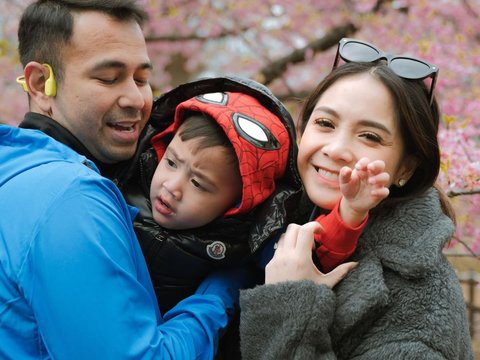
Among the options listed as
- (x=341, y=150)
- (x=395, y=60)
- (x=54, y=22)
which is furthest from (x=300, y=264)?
(x=54, y=22)

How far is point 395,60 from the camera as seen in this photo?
2266mm

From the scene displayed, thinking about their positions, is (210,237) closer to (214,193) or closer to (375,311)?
(214,193)

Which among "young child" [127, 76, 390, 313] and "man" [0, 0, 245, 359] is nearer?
"man" [0, 0, 245, 359]

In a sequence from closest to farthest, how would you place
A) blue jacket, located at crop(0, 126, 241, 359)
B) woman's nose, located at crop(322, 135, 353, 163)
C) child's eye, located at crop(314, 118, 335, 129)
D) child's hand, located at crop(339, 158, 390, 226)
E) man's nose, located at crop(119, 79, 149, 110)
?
1. blue jacket, located at crop(0, 126, 241, 359)
2. child's hand, located at crop(339, 158, 390, 226)
3. woman's nose, located at crop(322, 135, 353, 163)
4. child's eye, located at crop(314, 118, 335, 129)
5. man's nose, located at crop(119, 79, 149, 110)

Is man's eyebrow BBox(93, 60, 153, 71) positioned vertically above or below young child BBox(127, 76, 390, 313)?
above

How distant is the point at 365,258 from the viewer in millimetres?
2066

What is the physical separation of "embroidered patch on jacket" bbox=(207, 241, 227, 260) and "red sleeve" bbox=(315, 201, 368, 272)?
361 millimetres

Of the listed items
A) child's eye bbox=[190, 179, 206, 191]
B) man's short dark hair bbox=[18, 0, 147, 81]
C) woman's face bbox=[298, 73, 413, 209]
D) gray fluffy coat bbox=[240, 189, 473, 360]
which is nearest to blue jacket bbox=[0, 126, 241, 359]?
gray fluffy coat bbox=[240, 189, 473, 360]

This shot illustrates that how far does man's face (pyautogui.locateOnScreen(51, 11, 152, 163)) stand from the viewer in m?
2.26

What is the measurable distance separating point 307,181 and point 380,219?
0.30 meters

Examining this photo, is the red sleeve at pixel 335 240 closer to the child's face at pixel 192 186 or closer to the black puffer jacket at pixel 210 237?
the black puffer jacket at pixel 210 237

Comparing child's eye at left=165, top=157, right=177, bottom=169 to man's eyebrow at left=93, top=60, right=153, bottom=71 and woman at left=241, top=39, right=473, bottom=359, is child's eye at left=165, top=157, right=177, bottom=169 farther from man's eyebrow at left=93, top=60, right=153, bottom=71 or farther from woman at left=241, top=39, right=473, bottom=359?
woman at left=241, top=39, right=473, bottom=359

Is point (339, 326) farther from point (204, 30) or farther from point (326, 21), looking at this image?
point (204, 30)

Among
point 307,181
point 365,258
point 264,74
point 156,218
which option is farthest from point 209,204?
point 264,74
